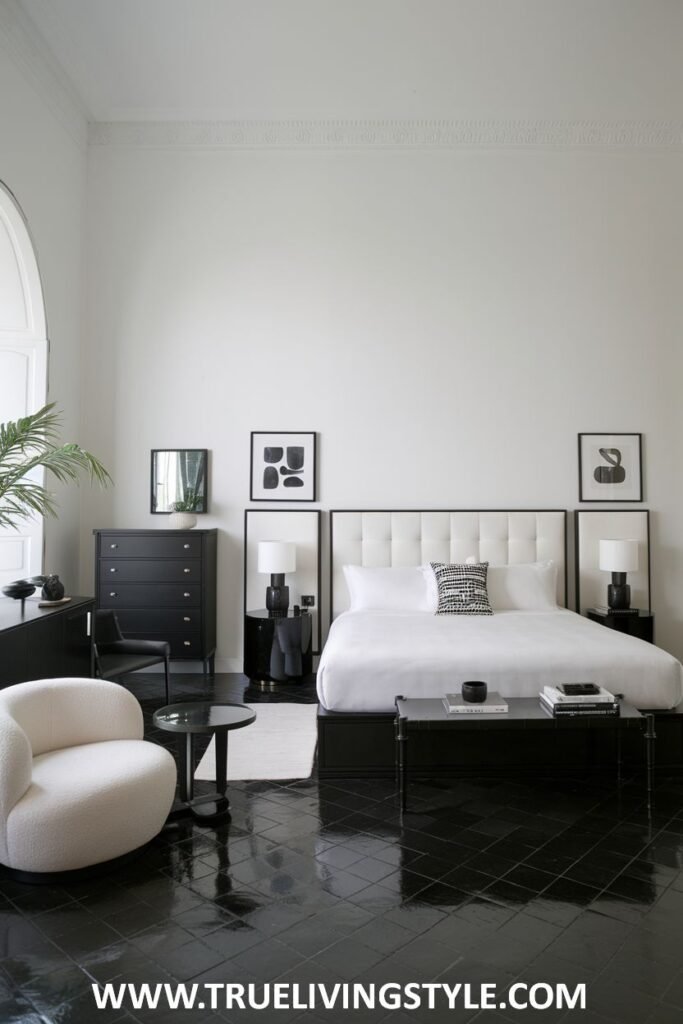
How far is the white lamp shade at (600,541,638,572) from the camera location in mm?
5992

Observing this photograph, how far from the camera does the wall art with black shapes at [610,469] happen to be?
21.1 ft

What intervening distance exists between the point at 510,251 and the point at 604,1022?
19.9 ft

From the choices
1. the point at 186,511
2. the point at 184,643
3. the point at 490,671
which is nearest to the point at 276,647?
the point at 184,643

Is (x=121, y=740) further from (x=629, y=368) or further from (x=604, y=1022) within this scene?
(x=629, y=368)

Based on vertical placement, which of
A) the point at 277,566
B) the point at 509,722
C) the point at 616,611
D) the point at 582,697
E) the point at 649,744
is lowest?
the point at 649,744

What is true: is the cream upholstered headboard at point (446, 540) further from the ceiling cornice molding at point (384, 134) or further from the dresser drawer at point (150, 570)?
the ceiling cornice molding at point (384, 134)

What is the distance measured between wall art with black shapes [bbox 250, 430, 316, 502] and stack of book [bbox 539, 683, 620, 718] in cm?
347

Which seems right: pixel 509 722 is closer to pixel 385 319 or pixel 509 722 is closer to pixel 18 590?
pixel 18 590

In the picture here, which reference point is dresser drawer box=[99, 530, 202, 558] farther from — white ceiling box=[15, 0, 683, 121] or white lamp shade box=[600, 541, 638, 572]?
white ceiling box=[15, 0, 683, 121]

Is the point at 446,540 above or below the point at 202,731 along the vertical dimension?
above

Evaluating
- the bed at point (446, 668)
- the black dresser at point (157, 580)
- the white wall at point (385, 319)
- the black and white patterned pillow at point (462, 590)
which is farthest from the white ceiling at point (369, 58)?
the bed at point (446, 668)

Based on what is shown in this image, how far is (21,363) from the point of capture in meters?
5.77

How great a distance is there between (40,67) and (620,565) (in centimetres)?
619

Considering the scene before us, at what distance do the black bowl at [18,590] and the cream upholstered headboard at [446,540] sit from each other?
8.86 feet
